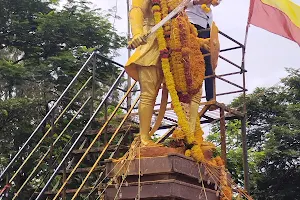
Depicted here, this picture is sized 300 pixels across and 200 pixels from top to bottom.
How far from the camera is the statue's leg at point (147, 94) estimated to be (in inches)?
231

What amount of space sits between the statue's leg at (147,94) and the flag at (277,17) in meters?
1.41

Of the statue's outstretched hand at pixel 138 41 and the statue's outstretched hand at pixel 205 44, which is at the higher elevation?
the statue's outstretched hand at pixel 205 44

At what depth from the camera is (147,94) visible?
5906 mm

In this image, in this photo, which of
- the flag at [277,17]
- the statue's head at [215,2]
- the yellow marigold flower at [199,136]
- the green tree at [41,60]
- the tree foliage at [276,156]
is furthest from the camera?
the tree foliage at [276,156]


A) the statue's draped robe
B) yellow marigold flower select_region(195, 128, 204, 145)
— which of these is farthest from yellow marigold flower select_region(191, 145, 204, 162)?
the statue's draped robe

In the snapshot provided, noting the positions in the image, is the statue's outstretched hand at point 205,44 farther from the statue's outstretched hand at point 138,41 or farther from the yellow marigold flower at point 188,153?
the yellow marigold flower at point 188,153

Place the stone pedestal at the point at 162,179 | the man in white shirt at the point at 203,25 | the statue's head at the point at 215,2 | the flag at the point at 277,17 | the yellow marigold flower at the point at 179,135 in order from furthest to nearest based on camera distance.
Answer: the man in white shirt at the point at 203,25
the flag at the point at 277,17
the statue's head at the point at 215,2
the yellow marigold flower at the point at 179,135
the stone pedestal at the point at 162,179

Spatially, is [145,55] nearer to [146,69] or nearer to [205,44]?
[146,69]

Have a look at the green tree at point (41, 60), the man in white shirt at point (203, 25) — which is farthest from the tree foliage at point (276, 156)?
the man in white shirt at point (203, 25)

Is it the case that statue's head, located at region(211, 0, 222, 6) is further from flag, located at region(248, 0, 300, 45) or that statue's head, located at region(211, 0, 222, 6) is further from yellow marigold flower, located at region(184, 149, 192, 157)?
yellow marigold flower, located at region(184, 149, 192, 157)

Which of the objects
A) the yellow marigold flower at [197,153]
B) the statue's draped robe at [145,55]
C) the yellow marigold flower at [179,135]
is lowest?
the yellow marigold flower at [197,153]

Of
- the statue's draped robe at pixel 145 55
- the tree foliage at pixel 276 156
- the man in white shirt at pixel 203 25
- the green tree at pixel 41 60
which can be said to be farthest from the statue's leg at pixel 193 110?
the tree foliage at pixel 276 156

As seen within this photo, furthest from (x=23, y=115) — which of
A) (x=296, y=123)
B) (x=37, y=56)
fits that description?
(x=296, y=123)

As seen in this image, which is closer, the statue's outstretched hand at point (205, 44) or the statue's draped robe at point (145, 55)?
the statue's draped robe at point (145, 55)
